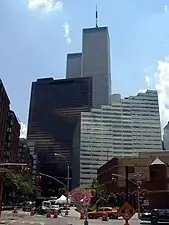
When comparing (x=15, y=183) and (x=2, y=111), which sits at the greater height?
(x=2, y=111)

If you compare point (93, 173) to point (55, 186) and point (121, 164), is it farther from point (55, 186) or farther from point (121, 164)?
point (121, 164)

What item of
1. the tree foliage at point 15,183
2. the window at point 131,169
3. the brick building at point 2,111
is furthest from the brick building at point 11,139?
the window at point 131,169

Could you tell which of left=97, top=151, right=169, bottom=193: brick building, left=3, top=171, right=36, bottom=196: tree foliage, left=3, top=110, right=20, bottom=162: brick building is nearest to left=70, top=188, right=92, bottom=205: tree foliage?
left=3, top=171, right=36, bottom=196: tree foliage

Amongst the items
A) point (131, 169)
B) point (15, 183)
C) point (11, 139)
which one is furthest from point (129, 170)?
point (11, 139)

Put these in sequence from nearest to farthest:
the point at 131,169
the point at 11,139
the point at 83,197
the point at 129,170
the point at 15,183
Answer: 1. the point at 83,197
2. the point at 15,183
3. the point at 129,170
4. the point at 131,169
5. the point at 11,139

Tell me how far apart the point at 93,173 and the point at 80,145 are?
17.6 m

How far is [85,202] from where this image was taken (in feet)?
95.1

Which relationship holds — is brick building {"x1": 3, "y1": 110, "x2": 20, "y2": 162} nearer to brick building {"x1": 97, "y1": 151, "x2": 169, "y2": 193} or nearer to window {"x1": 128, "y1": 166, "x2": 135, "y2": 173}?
brick building {"x1": 97, "y1": 151, "x2": 169, "y2": 193}

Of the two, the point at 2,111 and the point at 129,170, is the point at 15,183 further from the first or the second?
the point at 129,170

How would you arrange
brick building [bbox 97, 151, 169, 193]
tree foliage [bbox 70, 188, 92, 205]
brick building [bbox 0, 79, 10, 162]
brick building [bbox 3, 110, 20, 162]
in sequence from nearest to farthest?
1. tree foliage [bbox 70, 188, 92, 205]
2. brick building [bbox 0, 79, 10, 162]
3. brick building [bbox 97, 151, 169, 193]
4. brick building [bbox 3, 110, 20, 162]

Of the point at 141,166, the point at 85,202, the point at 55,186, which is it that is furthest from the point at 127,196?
the point at 55,186

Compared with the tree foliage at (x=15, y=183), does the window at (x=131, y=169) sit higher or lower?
higher

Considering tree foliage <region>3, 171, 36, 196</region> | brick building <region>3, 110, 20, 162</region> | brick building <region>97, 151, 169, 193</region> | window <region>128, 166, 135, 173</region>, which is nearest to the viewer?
tree foliage <region>3, 171, 36, 196</region>

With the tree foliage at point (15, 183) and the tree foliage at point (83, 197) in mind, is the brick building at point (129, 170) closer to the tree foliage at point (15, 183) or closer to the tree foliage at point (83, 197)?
the tree foliage at point (15, 183)
